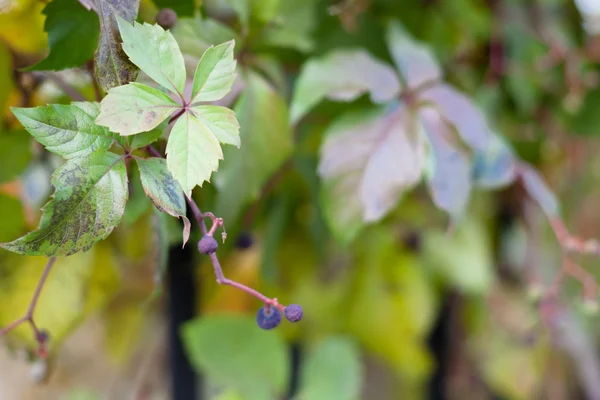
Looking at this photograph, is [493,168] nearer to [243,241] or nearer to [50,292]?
[243,241]

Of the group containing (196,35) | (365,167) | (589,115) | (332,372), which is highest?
(196,35)

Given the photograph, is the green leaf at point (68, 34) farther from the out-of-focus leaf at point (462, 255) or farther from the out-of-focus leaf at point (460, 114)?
the out-of-focus leaf at point (462, 255)

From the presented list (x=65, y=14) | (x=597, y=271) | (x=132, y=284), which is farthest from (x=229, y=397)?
(x=597, y=271)

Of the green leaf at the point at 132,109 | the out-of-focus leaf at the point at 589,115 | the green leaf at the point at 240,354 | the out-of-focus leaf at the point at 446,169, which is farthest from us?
the out-of-focus leaf at the point at 589,115

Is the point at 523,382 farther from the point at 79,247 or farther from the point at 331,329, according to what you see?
the point at 79,247

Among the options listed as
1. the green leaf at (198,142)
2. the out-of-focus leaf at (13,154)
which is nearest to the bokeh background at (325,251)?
the out-of-focus leaf at (13,154)

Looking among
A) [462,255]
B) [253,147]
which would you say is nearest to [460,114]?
[253,147]
